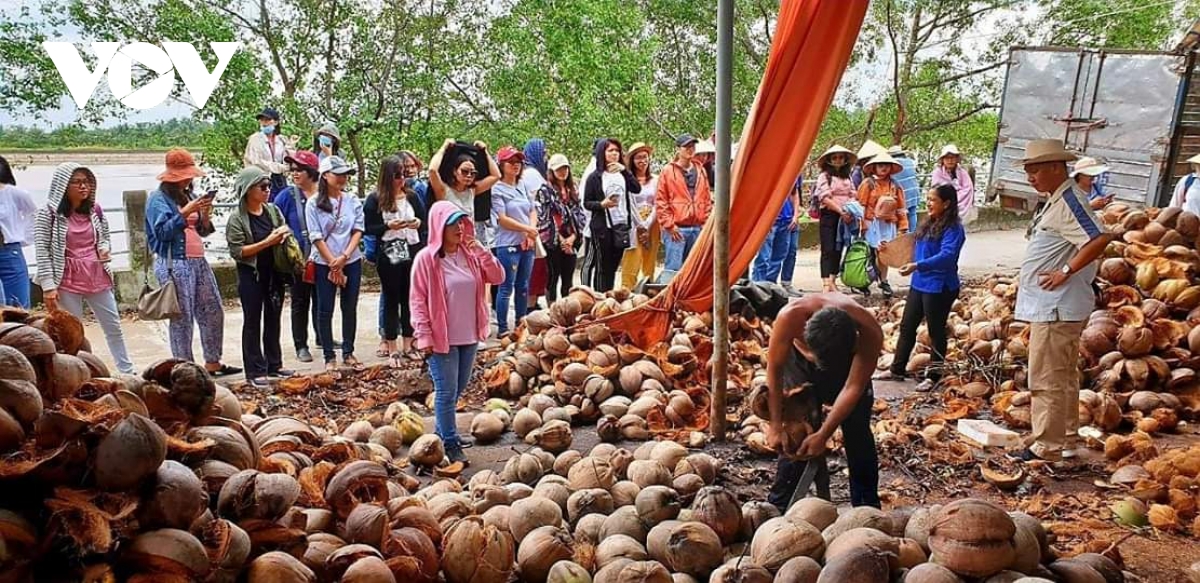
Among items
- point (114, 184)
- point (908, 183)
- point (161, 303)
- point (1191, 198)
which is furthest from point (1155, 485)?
point (114, 184)

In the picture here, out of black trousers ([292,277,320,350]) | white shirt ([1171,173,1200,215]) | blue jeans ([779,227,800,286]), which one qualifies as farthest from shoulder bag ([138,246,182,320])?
white shirt ([1171,173,1200,215])

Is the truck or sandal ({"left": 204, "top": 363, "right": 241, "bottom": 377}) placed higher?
the truck

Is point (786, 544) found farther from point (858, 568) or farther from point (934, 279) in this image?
point (934, 279)

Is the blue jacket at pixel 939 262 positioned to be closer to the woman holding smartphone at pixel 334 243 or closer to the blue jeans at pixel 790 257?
the blue jeans at pixel 790 257

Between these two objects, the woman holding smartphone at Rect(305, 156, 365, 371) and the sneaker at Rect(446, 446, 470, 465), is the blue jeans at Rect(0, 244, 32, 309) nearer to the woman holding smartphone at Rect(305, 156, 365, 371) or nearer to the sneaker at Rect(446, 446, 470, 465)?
the woman holding smartphone at Rect(305, 156, 365, 371)

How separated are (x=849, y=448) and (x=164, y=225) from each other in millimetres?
4794

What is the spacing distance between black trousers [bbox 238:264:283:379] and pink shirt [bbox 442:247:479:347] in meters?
2.24

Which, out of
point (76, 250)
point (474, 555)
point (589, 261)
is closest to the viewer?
point (474, 555)

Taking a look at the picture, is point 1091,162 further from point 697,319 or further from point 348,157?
point 348,157

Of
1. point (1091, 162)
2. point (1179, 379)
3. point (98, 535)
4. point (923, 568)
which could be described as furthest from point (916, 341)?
point (98, 535)

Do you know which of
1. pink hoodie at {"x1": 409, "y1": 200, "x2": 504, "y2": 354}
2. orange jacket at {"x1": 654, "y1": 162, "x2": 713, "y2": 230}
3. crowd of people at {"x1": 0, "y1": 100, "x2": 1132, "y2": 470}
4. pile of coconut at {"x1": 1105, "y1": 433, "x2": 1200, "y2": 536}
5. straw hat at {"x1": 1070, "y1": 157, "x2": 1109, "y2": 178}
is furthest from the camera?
orange jacket at {"x1": 654, "y1": 162, "x2": 713, "y2": 230}

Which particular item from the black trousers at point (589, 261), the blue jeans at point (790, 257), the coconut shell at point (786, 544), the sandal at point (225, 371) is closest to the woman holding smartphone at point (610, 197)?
the black trousers at point (589, 261)

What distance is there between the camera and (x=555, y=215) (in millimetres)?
8141

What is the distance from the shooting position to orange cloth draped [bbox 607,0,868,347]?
4.23m
